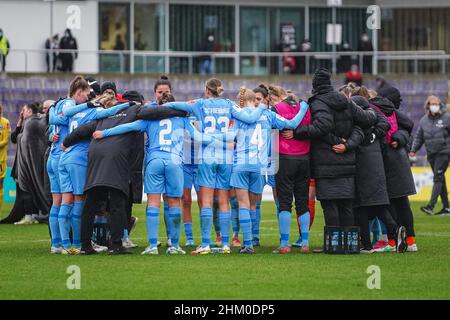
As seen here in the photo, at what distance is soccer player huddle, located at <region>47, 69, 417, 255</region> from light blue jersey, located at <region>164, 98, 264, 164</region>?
1 cm

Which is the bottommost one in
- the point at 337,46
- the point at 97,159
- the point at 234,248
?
the point at 234,248

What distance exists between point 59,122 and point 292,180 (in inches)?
129

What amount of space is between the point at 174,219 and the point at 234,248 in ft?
5.12

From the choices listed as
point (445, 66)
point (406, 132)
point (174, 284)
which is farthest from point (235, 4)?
point (174, 284)

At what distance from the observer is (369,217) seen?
17531 mm

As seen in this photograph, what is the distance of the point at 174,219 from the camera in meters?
16.9

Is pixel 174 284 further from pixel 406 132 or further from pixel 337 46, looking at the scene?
pixel 337 46

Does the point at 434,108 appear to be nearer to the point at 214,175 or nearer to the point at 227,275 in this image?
the point at 214,175

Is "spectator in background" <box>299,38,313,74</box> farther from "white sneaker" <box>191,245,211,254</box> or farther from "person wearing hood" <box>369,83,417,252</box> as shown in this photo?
"white sneaker" <box>191,245,211,254</box>

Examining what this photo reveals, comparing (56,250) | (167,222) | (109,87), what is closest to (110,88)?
(109,87)

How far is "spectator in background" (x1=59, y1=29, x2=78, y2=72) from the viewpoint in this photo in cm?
4056

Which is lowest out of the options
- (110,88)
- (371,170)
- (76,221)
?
(76,221)

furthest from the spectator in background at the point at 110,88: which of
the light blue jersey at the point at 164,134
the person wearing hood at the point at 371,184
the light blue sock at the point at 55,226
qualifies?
the person wearing hood at the point at 371,184

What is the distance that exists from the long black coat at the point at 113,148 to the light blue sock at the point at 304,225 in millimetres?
2213
